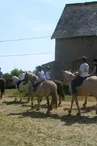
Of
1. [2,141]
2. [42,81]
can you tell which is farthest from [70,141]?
[42,81]

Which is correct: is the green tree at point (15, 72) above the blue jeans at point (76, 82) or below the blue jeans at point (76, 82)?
below

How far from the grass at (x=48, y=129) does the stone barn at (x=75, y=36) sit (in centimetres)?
1850

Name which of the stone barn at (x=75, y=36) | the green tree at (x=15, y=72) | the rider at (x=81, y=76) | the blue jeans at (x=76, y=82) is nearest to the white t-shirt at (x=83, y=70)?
the rider at (x=81, y=76)

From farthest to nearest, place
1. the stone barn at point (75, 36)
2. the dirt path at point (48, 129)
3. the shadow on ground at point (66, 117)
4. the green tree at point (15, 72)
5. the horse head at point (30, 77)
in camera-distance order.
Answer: the green tree at point (15, 72) → the stone barn at point (75, 36) → the horse head at point (30, 77) → the shadow on ground at point (66, 117) → the dirt path at point (48, 129)

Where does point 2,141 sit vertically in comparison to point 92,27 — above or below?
below

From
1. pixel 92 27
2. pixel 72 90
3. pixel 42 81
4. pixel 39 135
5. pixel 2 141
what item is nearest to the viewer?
pixel 2 141

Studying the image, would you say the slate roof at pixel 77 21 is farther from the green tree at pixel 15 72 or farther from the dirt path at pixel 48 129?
the green tree at pixel 15 72

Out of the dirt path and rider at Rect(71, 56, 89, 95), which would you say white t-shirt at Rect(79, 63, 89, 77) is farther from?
the dirt path

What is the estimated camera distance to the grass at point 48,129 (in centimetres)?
1050

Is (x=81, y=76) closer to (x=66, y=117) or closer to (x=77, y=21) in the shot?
(x=66, y=117)

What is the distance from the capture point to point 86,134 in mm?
11305

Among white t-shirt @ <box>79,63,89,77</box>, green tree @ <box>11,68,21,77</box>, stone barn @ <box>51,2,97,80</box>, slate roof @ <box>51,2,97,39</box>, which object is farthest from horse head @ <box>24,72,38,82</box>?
green tree @ <box>11,68,21,77</box>

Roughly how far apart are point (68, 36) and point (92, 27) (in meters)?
2.38

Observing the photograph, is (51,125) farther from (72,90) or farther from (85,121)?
(72,90)
